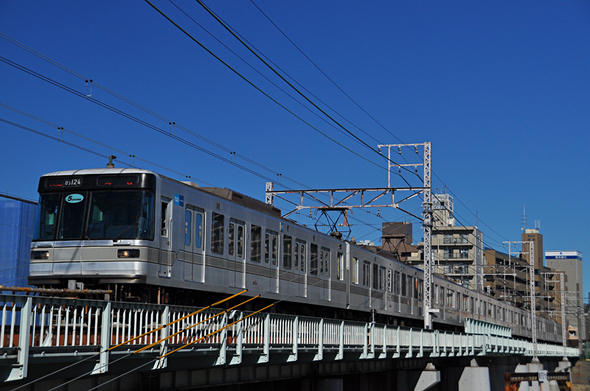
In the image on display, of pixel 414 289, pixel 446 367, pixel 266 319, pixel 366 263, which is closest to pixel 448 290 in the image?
pixel 446 367

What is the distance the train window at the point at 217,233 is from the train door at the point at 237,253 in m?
0.44

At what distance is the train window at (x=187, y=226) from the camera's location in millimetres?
16417

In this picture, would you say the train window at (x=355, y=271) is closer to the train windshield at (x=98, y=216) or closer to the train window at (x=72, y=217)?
the train windshield at (x=98, y=216)

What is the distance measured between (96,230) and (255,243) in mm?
5350

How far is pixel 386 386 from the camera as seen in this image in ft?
108

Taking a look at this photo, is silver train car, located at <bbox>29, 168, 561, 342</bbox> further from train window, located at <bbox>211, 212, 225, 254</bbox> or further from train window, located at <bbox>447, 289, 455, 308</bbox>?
train window, located at <bbox>447, 289, 455, 308</bbox>

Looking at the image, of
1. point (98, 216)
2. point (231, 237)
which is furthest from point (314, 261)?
point (98, 216)

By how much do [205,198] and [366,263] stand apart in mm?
12218

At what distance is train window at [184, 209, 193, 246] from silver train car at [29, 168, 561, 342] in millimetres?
21

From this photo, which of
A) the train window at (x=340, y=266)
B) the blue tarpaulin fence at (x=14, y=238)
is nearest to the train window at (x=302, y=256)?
the train window at (x=340, y=266)

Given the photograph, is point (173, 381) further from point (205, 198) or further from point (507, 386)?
point (507, 386)

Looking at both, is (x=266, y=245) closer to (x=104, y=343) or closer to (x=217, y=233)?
(x=217, y=233)

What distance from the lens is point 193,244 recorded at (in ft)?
54.7

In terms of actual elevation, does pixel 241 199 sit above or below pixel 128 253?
above
